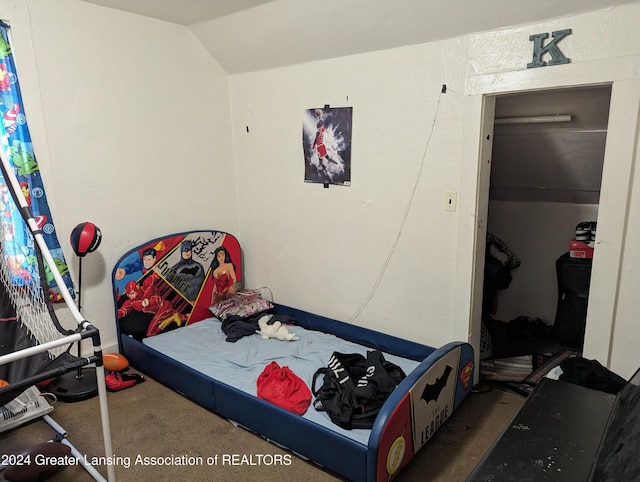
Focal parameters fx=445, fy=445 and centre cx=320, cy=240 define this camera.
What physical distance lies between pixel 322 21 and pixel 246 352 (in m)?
2.03

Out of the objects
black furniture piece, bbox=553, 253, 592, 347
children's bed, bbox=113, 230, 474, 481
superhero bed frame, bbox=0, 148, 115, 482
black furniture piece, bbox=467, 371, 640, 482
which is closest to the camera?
black furniture piece, bbox=467, 371, 640, 482

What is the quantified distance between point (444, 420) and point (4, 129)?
2.80 meters

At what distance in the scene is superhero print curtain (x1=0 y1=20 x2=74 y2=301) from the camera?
92.8 inches

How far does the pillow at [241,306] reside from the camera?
10.6 feet

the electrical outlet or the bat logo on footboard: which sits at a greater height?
the electrical outlet

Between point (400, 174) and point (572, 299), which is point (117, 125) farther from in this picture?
point (572, 299)

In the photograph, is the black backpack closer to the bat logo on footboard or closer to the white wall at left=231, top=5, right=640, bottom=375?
the bat logo on footboard

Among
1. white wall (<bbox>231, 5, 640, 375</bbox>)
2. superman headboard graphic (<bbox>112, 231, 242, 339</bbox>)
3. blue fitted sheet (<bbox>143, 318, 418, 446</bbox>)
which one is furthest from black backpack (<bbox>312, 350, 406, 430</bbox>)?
superman headboard graphic (<bbox>112, 231, 242, 339</bbox>)

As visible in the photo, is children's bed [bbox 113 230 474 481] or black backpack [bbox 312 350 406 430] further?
black backpack [bbox 312 350 406 430]

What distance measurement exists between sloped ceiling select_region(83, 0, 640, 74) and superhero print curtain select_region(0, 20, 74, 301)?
26.9 inches

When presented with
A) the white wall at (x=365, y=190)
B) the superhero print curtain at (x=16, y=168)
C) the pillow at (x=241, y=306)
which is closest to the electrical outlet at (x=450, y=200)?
the white wall at (x=365, y=190)

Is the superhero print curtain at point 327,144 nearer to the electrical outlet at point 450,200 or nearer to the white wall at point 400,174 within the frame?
the white wall at point 400,174

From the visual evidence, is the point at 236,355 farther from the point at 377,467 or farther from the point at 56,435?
the point at 377,467

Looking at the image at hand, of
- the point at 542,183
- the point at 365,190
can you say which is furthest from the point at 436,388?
the point at 542,183
